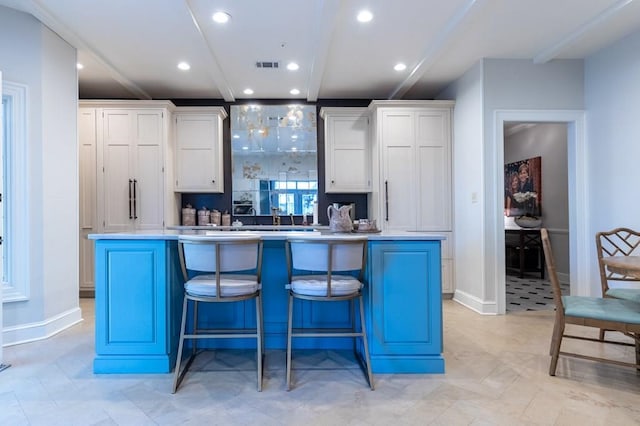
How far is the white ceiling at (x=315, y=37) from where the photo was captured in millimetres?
2955

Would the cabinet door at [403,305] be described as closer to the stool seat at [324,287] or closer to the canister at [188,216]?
the stool seat at [324,287]

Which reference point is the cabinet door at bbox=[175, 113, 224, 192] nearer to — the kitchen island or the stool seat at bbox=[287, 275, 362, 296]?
the kitchen island

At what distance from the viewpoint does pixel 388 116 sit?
462 centimetres

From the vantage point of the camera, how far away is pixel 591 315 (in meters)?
2.25

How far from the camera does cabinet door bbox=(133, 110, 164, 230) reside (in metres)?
4.62

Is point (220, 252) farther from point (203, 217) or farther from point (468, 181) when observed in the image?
point (468, 181)

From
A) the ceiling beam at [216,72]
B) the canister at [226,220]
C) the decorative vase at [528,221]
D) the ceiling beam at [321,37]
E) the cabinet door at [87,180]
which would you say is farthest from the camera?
the decorative vase at [528,221]

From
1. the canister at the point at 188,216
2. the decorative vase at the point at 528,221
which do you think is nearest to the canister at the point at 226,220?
the canister at the point at 188,216

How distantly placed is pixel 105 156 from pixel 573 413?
5.18 m

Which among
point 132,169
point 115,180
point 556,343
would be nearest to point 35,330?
point 115,180

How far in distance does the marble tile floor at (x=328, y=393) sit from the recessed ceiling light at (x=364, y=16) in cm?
278

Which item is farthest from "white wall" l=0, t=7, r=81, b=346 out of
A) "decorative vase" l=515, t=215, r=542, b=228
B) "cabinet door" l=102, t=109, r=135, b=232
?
"decorative vase" l=515, t=215, r=542, b=228

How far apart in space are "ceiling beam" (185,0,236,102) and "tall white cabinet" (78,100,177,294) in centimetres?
78

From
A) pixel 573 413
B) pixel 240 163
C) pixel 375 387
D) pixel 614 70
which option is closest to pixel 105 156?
pixel 240 163
